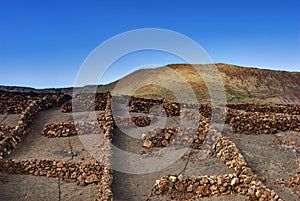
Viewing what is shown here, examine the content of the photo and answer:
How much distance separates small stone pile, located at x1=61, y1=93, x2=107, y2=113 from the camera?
86.8ft

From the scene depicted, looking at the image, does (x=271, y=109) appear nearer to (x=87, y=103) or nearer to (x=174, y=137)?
(x=174, y=137)

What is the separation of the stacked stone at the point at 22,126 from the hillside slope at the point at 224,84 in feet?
35.8

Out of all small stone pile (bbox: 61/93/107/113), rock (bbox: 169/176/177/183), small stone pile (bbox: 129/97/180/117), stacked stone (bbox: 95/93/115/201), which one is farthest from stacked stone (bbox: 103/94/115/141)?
rock (bbox: 169/176/177/183)

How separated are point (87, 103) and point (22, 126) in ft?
17.3

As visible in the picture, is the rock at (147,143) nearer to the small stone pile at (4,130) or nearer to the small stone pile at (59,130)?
the small stone pile at (59,130)

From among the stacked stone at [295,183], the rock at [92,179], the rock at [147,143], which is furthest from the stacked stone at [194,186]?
the rock at [147,143]

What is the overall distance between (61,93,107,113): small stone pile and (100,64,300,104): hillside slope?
10.0 meters

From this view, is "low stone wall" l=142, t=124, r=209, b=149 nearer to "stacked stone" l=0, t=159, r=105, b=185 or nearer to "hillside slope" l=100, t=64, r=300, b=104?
"stacked stone" l=0, t=159, r=105, b=185

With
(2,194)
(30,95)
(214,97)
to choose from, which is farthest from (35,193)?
(214,97)

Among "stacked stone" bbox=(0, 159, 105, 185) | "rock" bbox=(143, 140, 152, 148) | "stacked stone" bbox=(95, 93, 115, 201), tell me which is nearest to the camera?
"stacked stone" bbox=(95, 93, 115, 201)

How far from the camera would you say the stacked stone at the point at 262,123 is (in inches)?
922

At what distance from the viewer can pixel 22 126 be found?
22.5 m

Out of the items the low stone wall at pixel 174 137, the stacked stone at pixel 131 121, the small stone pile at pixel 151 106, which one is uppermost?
the small stone pile at pixel 151 106

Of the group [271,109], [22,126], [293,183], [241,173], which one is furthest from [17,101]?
[293,183]
